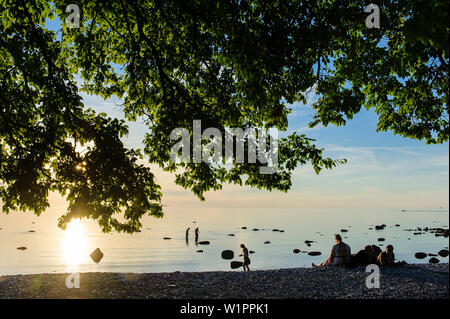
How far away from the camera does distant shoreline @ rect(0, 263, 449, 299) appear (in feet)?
38.9

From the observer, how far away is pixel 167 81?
13.1 meters

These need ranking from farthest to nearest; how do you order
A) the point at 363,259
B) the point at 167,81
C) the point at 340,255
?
1. the point at 363,259
2. the point at 340,255
3. the point at 167,81

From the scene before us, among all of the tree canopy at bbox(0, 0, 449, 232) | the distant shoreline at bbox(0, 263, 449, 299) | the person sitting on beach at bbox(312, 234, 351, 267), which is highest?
the tree canopy at bbox(0, 0, 449, 232)

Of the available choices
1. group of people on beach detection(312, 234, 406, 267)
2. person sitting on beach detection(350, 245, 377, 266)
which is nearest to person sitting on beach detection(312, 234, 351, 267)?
group of people on beach detection(312, 234, 406, 267)

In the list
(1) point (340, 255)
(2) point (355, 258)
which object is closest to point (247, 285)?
(1) point (340, 255)

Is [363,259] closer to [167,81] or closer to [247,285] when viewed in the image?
[247,285]

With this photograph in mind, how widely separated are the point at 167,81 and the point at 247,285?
8.64 metres

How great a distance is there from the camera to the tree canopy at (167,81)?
1123 cm

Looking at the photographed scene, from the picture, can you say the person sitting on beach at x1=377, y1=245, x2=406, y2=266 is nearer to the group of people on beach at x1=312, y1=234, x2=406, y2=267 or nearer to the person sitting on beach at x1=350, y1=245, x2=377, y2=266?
the group of people on beach at x1=312, y1=234, x2=406, y2=267

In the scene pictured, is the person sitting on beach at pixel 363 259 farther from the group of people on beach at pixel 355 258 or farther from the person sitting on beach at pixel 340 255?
the person sitting on beach at pixel 340 255

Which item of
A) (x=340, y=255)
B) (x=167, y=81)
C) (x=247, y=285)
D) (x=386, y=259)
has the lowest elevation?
(x=247, y=285)

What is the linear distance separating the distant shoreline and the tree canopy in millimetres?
2562

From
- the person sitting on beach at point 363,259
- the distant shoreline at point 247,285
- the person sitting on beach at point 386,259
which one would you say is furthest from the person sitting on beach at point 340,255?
the person sitting on beach at point 386,259

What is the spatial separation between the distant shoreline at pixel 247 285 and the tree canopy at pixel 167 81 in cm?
256
